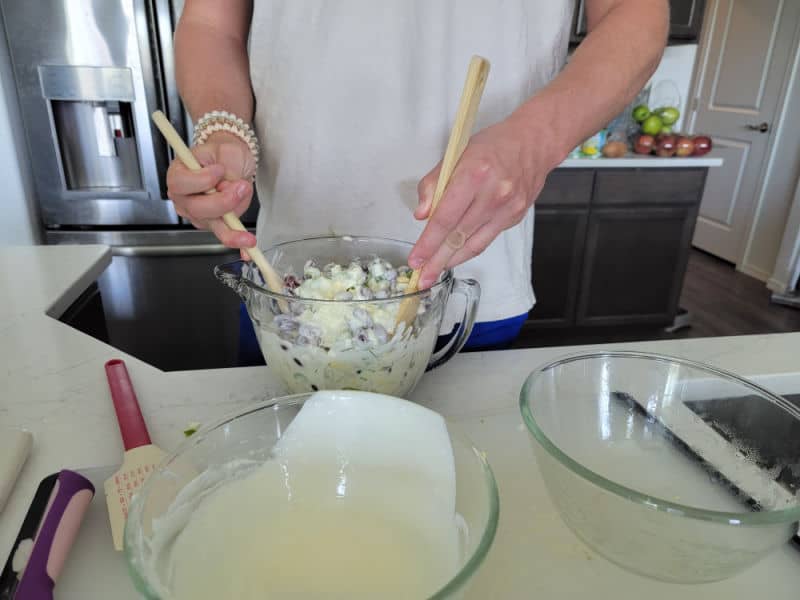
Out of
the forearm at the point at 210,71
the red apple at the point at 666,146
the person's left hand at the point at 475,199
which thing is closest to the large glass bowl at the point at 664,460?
the person's left hand at the point at 475,199

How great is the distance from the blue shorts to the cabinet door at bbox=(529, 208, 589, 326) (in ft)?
4.39

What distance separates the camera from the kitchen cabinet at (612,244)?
7.14 ft

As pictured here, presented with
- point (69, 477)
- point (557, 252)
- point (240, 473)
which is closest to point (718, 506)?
point (240, 473)

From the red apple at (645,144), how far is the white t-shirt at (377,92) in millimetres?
1650

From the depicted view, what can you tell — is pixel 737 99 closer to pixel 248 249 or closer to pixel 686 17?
pixel 686 17

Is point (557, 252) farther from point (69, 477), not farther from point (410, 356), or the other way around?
point (69, 477)

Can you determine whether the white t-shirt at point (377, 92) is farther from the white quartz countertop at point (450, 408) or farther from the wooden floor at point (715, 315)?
the wooden floor at point (715, 315)

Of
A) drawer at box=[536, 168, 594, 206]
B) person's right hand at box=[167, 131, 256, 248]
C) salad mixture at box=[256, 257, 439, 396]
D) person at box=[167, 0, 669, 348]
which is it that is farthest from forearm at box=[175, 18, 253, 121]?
drawer at box=[536, 168, 594, 206]

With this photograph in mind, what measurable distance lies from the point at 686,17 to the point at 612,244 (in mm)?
901

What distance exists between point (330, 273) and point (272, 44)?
0.38 metres

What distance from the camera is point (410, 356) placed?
55 cm

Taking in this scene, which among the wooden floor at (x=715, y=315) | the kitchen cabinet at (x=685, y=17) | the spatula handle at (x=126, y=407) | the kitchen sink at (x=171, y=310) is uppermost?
the kitchen cabinet at (x=685, y=17)

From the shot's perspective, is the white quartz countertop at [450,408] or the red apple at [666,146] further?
the red apple at [666,146]

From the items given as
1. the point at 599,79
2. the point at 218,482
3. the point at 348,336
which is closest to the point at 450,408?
the point at 348,336
